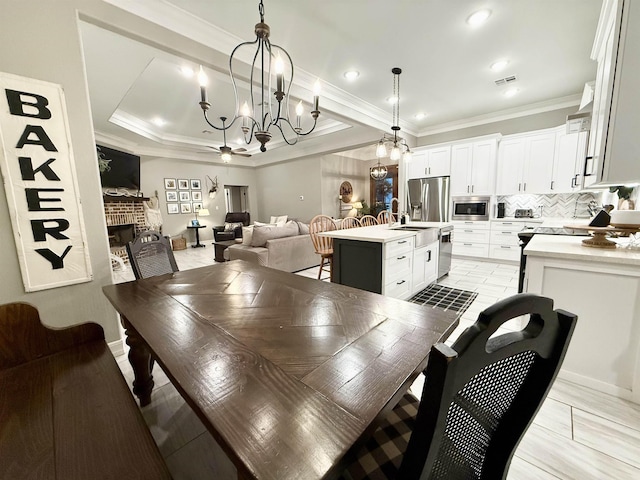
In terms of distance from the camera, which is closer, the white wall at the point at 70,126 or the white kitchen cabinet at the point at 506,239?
the white wall at the point at 70,126

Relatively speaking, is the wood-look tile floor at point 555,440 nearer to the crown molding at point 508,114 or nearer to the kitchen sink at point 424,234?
the kitchen sink at point 424,234

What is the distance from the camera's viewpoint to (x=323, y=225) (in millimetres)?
4016

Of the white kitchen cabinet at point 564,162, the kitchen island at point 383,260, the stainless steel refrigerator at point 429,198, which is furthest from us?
the stainless steel refrigerator at point 429,198

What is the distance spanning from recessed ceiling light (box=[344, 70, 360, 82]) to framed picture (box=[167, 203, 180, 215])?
6.37m

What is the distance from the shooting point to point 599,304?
164cm

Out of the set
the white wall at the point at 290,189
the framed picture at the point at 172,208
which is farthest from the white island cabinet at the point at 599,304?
the framed picture at the point at 172,208

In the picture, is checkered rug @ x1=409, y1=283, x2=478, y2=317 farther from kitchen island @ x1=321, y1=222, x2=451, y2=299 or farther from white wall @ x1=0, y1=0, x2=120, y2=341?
white wall @ x1=0, y1=0, x2=120, y2=341

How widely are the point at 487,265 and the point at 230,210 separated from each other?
853cm

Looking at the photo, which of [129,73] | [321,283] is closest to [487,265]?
[321,283]

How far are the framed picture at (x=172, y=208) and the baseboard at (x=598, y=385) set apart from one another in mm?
8584

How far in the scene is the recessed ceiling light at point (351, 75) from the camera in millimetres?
3377

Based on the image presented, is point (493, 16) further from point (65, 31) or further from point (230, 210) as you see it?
point (230, 210)

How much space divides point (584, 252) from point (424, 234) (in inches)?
68.4

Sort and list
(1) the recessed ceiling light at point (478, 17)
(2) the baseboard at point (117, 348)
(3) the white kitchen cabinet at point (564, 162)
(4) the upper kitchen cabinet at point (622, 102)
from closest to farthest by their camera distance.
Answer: (4) the upper kitchen cabinet at point (622, 102), (2) the baseboard at point (117, 348), (1) the recessed ceiling light at point (478, 17), (3) the white kitchen cabinet at point (564, 162)
